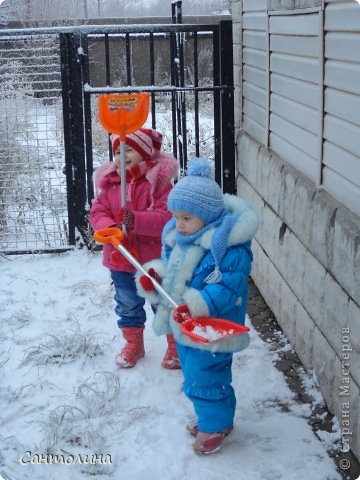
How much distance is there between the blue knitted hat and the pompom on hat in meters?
0.87

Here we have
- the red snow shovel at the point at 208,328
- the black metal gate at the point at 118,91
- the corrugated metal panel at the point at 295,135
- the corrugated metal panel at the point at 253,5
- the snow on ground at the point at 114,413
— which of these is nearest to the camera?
the red snow shovel at the point at 208,328

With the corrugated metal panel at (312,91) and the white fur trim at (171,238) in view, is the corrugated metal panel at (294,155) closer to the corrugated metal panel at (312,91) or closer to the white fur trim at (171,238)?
the corrugated metal panel at (312,91)

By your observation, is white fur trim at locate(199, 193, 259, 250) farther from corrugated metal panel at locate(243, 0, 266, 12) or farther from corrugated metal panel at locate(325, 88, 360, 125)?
corrugated metal panel at locate(243, 0, 266, 12)

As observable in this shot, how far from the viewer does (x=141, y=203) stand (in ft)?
13.1

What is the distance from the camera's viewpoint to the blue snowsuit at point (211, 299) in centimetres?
297

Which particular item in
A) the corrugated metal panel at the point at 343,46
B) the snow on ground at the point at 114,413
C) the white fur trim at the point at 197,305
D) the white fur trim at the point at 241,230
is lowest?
the snow on ground at the point at 114,413

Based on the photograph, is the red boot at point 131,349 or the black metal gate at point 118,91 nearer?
the red boot at point 131,349

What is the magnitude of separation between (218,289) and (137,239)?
3.80ft

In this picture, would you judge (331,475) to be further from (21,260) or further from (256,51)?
(21,260)

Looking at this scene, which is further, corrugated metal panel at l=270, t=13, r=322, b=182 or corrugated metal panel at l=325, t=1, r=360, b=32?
corrugated metal panel at l=270, t=13, r=322, b=182

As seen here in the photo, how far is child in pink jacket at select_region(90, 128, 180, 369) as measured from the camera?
3887 mm

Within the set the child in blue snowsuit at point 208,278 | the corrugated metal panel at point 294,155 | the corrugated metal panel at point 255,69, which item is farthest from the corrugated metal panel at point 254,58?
the child in blue snowsuit at point 208,278

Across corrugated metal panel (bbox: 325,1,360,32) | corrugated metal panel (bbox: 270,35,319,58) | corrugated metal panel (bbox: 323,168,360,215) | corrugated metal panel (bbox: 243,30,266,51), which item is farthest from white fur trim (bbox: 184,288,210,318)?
corrugated metal panel (bbox: 243,30,266,51)

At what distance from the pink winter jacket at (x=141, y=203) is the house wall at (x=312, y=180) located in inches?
31.8
